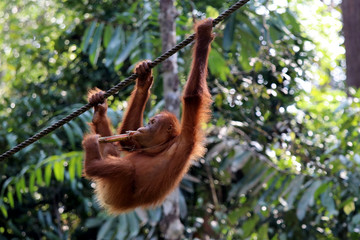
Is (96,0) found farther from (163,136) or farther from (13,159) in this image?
(163,136)

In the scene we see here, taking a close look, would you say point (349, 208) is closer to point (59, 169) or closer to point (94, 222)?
point (94, 222)

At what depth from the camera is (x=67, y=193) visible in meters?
6.88

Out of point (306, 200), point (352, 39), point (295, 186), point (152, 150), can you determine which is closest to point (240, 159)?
point (295, 186)

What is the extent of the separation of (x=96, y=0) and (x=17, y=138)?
2461 millimetres

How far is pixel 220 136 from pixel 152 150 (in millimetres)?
1987

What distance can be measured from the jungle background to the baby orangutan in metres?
1.37

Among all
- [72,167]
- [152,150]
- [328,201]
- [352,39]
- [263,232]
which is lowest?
[352,39]

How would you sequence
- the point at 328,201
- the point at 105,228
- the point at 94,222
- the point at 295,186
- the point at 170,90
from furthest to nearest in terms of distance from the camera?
1. the point at 94,222
2. the point at 105,228
3. the point at 170,90
4. the point at 295,186
5. the point at 328,201

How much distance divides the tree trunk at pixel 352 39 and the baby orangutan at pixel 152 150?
15.4ft

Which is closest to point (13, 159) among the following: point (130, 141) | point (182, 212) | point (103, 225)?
point (103, 225)

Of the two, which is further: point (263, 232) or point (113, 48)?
point (113, 48)

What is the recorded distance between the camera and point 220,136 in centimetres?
575

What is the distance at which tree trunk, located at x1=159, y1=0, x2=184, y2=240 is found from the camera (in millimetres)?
5078

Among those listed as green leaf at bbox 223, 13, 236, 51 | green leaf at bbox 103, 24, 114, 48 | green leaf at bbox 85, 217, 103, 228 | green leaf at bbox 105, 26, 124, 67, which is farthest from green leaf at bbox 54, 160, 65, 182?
green leaf at bbox 223, 13, 236, 51
